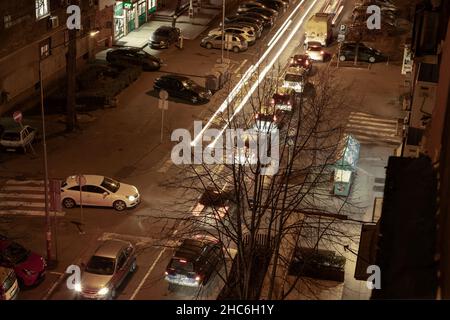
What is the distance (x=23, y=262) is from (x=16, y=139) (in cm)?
→ 986

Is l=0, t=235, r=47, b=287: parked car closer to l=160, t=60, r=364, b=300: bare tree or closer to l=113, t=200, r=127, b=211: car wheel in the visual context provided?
l=113, t=200, r=127, b=211: car wheel

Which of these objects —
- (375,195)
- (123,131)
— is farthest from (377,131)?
(123,131)

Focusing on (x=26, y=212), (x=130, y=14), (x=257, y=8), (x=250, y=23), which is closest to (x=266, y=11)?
(x=257, y=8)

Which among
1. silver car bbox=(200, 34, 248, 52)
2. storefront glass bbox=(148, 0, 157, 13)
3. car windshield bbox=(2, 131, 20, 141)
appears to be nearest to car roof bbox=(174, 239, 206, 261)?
car windshield bbox=(2, 131, 20, 141)

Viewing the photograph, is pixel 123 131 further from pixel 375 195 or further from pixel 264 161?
pixel 264 161

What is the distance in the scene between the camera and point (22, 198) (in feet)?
91.7

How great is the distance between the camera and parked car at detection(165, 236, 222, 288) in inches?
882

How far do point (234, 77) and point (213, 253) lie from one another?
65.7 ft

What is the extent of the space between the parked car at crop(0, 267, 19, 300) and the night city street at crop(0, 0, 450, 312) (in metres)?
0.09

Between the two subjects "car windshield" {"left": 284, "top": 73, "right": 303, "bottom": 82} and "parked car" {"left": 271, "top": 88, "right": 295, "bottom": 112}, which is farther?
"car windshield" {"left": 284, "top": 73, "right": 303, "bottom": 82}

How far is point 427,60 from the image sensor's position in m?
14.9

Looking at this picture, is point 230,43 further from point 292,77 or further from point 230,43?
point 292,77

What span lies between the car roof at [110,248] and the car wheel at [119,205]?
12.9 ft

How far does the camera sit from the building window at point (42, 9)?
3709 cm
